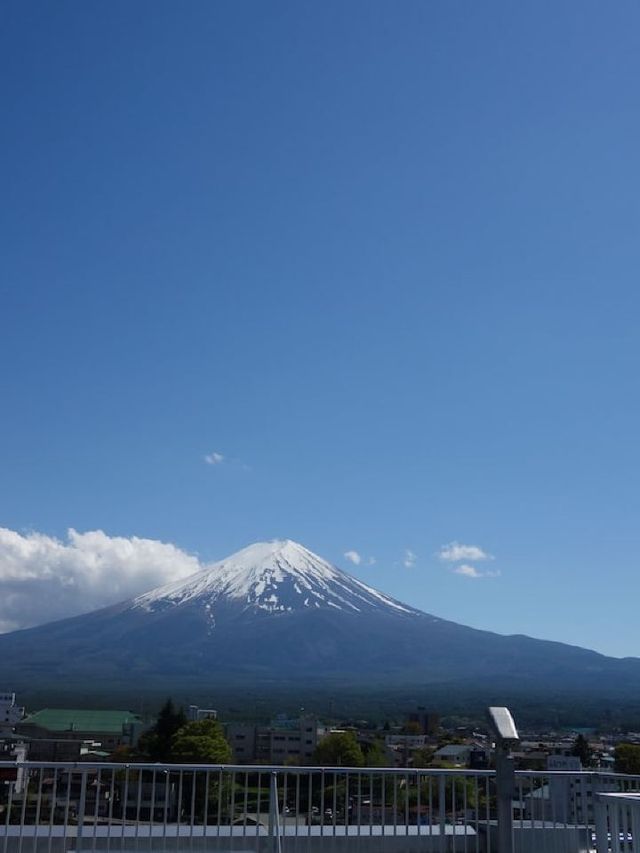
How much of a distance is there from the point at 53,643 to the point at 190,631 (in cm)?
2305

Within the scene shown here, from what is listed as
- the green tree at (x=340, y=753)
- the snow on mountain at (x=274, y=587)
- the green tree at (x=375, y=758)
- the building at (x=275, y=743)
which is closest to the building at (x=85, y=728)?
the building at (x=275, y=743)

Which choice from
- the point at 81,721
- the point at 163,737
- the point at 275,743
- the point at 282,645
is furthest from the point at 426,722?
the point at 282,645

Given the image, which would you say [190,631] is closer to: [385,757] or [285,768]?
[385,757]

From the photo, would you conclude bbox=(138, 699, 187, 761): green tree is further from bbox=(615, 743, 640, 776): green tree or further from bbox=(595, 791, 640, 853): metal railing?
bbox=(595, 791, 640, 853): metal railing

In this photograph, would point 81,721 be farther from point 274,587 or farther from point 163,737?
point 274,587

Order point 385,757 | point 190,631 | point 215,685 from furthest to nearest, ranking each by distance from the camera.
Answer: point 190,631 → point 215,685 → point 385,757

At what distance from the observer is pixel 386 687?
438 feet

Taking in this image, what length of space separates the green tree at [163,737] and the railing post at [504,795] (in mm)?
25812

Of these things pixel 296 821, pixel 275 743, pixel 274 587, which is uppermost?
pixel 274 587

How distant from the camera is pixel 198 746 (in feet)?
93.2

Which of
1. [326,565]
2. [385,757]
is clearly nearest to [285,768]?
[385,757]

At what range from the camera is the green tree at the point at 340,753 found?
3050cm

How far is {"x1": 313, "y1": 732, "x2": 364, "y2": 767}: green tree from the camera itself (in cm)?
3050

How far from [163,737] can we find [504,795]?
28369 mm
